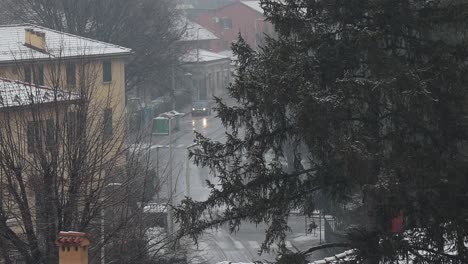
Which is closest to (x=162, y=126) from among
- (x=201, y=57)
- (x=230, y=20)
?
(x=201, y=57)

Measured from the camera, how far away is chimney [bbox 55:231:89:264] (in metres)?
11.7

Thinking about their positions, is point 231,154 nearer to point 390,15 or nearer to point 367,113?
point 367,113

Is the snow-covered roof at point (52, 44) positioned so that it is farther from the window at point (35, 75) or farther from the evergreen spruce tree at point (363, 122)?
the evergreen spruce tree at point (363, 122)

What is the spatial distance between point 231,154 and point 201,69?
56.4m

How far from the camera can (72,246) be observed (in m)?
11.8

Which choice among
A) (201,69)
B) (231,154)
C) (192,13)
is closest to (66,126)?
(231,154)

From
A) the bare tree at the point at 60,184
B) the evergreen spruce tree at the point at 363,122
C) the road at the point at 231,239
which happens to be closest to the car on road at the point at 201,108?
the road at the point at 231,239

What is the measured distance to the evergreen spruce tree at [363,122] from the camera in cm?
1029

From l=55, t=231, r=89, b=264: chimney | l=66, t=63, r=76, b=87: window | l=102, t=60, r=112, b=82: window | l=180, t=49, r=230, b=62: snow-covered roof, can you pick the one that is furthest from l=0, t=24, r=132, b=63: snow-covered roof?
l=180, t=49, r=230, b=62: snow-covered roof

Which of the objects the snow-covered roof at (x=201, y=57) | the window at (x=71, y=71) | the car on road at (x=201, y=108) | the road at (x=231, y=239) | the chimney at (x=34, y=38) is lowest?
the road at (x=231, y=239)

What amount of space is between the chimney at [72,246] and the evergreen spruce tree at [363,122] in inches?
50.3

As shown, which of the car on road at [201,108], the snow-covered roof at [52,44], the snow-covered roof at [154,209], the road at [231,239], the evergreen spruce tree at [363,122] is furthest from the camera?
the car on road at [201,108]

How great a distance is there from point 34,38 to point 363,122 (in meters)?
25.7

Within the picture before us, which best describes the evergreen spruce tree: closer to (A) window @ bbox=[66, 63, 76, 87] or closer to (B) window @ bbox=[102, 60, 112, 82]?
(A) window @ bbox=[66, 63, 76, 87]
